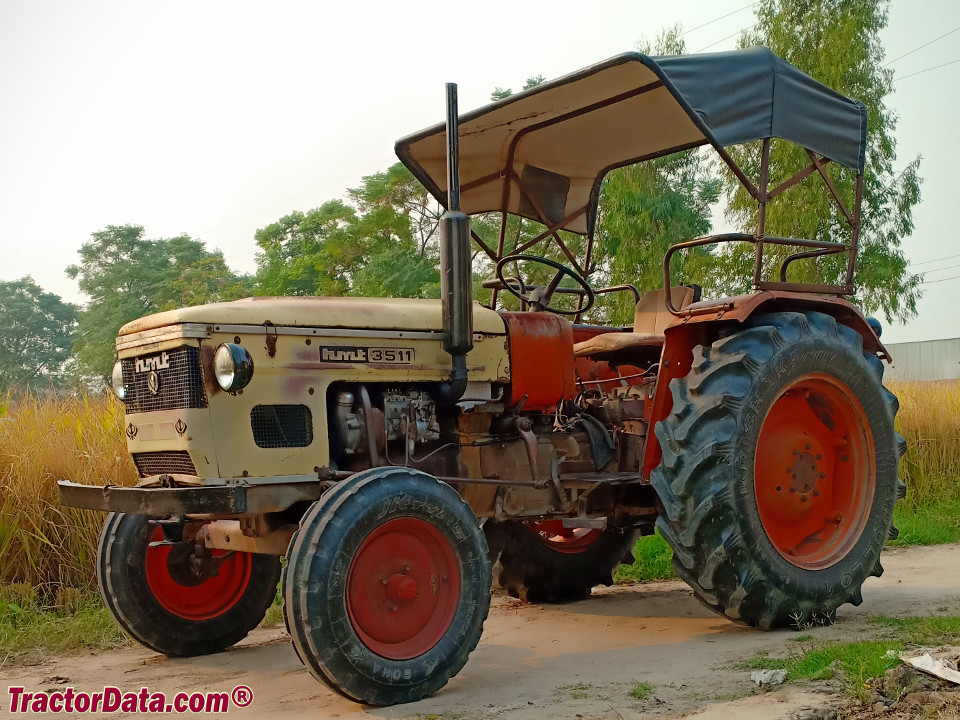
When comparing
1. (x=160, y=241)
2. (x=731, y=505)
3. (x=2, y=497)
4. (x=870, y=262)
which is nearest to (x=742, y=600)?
(x=731, y=505)

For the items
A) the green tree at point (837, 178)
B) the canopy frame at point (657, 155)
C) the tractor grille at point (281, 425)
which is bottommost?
the tractor grille at point (281, 425)

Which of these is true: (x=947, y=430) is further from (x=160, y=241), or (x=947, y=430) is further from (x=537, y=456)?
(x=160, y=241)

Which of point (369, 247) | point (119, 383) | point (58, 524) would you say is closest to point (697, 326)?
point (119, 383)

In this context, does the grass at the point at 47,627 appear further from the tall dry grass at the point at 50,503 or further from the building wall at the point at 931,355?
the building wall at the point at 931,355

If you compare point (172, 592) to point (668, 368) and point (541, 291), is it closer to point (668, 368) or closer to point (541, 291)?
point (541, 291)

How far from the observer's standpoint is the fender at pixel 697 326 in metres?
4.89

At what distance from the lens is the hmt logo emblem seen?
417 centimetres

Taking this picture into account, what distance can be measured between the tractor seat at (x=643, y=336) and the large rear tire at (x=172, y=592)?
2.19 m

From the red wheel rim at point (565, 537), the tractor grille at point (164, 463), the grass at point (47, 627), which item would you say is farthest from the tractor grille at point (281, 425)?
the red wheel rim at point (565, 537)

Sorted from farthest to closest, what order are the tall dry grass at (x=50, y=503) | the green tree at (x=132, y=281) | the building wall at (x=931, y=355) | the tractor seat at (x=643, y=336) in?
the building wall at (x=931, y=355) → the green tree at (x=132, y=281) → the tall dry grass at (x=50, y=503) → the tractor seat at (x=643, y=336)

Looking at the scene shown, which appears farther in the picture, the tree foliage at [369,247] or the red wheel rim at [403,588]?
the tree foliage at [369,247]

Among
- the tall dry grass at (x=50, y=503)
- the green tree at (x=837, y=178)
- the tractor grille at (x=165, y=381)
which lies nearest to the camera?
the tractor grille at (x=165, y=381)

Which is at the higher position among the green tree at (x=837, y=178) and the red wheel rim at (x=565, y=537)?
the green tree at (x=837, y=178)

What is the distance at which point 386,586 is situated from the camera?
12.7ft
